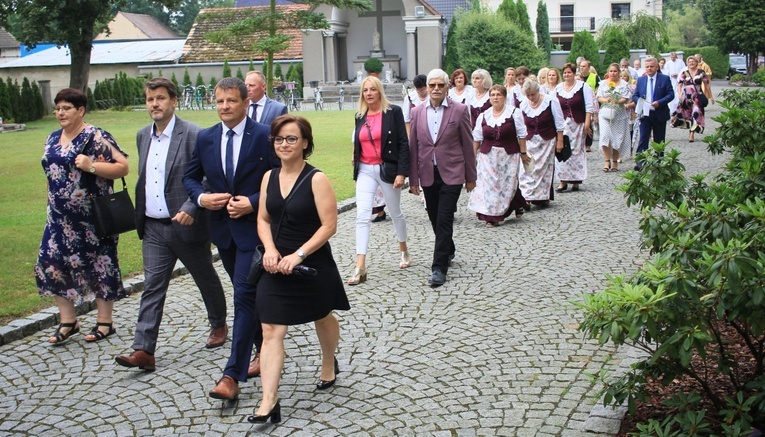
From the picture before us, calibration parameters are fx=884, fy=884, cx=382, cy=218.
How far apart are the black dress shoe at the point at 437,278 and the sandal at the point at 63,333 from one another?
323 cm

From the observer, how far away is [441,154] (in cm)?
885

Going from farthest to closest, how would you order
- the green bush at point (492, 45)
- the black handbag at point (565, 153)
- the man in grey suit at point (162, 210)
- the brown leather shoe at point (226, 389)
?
1. the green bush at point (492, 45)
2. the black handbag at point (565, 153)
3. the man in grey suit at point (162, 210)
4. the brown leather shoe at point (226, 389)

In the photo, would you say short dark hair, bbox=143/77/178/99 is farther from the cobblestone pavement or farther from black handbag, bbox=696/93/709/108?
→ black handbag, bbox=696/93/709/108

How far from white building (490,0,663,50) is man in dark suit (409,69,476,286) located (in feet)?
196

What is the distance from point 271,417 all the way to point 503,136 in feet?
24.0

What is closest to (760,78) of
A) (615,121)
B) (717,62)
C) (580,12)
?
(615,121)

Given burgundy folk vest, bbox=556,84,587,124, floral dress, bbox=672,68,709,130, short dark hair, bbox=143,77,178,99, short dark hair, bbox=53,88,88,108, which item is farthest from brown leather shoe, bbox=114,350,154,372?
floral dress, bbox=672,68,709,130

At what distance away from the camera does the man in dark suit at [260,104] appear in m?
7.76

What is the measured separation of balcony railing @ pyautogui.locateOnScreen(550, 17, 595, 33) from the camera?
68.4 m

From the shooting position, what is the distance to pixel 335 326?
567 cm

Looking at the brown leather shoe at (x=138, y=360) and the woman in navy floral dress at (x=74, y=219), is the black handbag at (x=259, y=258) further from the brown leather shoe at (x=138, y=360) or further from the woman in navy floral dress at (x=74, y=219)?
the woman in navy floral dress at (x=74, y=219)

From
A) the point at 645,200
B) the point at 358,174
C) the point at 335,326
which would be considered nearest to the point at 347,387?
the point at 335,326

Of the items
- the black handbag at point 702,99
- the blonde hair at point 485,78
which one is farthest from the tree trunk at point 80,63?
the blonde hair at point 485,78

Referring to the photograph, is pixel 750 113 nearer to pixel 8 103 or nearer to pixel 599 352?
pixel 599 352
